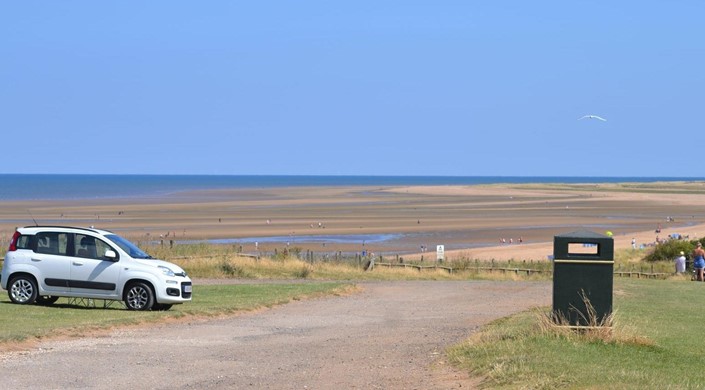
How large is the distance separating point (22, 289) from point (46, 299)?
1.11 meters

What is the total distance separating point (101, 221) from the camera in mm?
75750

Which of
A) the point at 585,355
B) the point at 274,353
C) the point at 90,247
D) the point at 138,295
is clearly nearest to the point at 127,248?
the point at 90,247

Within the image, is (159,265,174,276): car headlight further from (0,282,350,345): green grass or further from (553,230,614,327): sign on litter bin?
(553,230,614,327): sign on litter bin

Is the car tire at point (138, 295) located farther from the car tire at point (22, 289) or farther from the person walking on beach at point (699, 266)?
the person walking on beach at point (699, 266)

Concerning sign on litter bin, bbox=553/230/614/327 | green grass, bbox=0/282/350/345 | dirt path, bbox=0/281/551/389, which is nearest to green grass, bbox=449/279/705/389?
sign on litter bin, bbox=553/230/614/327

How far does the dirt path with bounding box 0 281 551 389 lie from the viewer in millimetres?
12750

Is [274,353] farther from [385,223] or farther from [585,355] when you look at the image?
[385,223]

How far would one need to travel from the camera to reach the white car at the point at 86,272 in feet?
70.0

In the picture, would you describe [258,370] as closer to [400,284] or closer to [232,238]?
[400,284]

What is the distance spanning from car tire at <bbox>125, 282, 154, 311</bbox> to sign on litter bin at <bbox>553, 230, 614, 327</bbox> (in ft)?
30.5

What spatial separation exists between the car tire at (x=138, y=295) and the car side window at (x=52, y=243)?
1578mm

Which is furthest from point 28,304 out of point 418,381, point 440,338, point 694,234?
point 694,234

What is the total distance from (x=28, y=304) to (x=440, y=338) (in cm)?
916

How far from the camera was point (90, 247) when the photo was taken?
21672 millimetres
